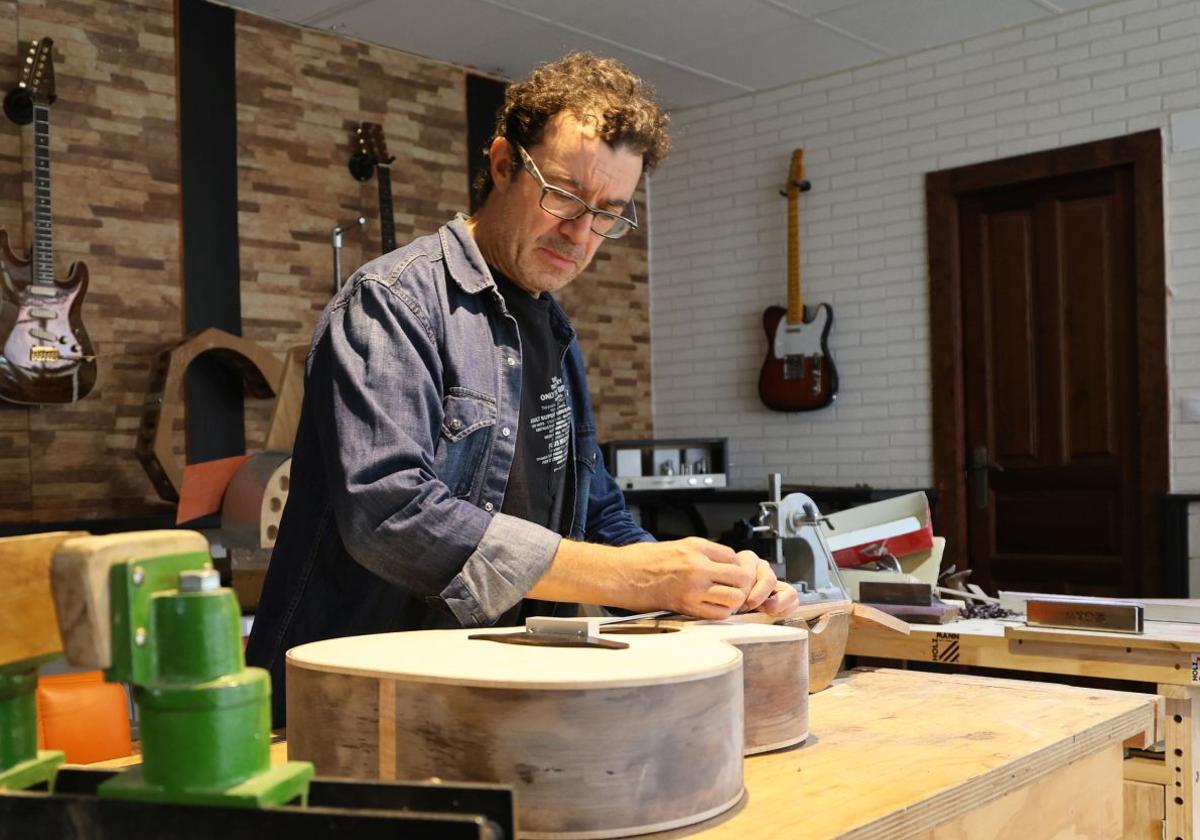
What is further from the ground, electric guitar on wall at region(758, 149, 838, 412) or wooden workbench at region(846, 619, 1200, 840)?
electric guitar on wall at region(758, 149, 838, 412)

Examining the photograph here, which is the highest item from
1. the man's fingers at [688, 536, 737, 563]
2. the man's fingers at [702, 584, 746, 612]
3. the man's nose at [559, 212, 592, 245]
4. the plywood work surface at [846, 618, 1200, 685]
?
the man's nose at [559, 212, 592, 245]

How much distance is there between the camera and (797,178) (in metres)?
6.41

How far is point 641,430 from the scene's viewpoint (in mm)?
7035

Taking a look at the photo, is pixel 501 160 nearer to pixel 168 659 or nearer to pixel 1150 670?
pixel 168 659

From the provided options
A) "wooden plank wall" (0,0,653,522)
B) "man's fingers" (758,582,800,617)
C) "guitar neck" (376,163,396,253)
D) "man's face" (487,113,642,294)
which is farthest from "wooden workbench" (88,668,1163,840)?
"guitar neck" (376,163,396,253)

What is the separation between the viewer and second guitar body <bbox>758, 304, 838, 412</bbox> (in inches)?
249

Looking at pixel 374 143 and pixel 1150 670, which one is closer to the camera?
pixel 1150 670

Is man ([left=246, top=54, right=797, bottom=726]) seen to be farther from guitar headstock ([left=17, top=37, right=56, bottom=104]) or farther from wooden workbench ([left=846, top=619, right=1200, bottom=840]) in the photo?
guitar headstock ([left=17, top=37, right=56, bottom=104])

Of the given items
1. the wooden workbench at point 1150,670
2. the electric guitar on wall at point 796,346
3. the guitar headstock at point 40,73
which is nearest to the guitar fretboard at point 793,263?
the electric guitar on wall at point 796,346

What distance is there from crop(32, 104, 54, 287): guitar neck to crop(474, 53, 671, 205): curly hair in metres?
3.12

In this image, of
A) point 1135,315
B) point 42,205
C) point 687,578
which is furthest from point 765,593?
point 1135,315

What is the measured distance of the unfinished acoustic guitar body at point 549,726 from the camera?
2.88 feet

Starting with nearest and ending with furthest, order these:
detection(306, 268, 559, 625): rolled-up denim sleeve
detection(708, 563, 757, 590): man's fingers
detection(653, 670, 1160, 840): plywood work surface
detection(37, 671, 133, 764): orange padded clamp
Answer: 1. detection(653, 670, 1160, 840): plywood work surface
2. detection(306, 268, 559, 625): rolled-up denim sleeve
3. detection(708, 563, 757, 590): man's fingers
4. detection(37, 671, 133, 764): orange padded clamp

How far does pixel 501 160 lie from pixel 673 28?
13.8 ft
